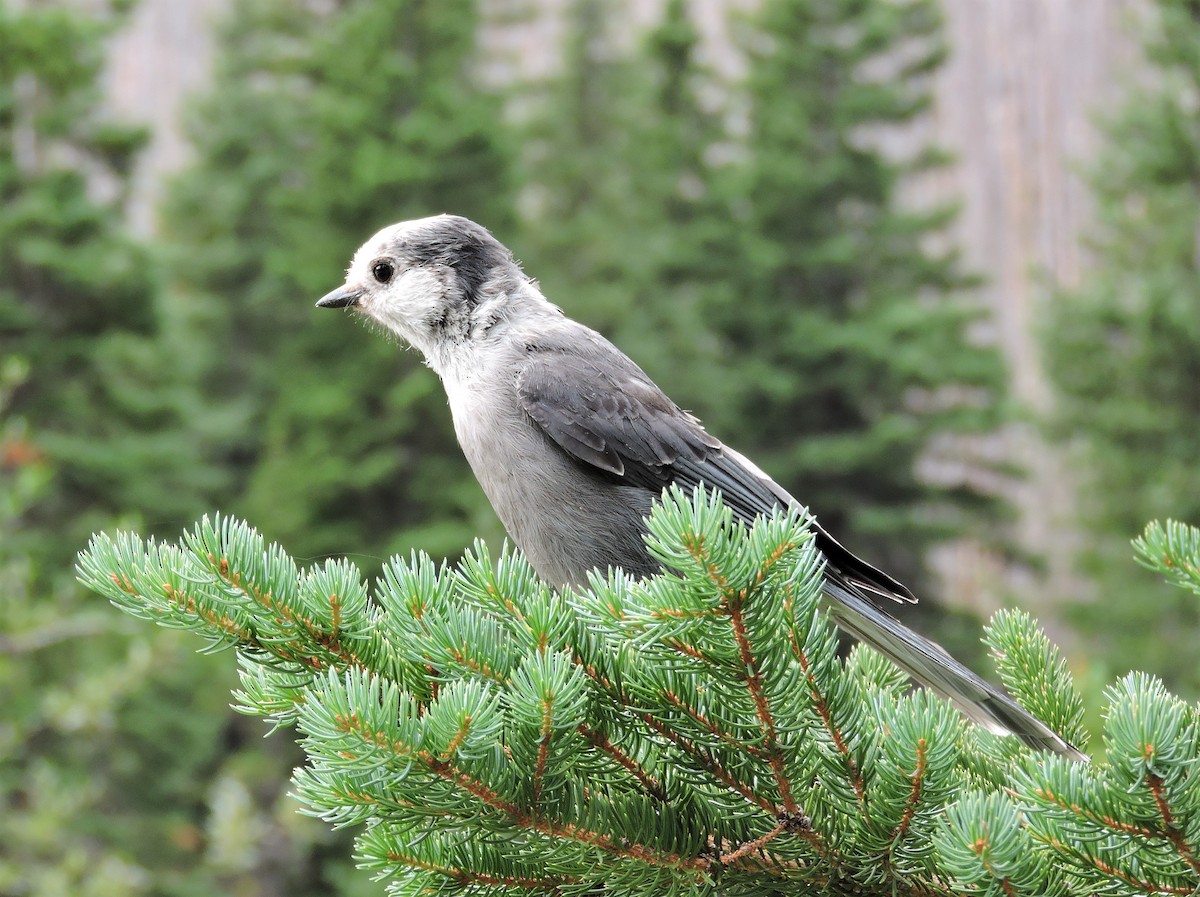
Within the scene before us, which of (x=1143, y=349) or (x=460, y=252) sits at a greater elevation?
(x=1143, y=349)

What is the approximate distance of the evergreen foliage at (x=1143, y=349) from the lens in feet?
32.8

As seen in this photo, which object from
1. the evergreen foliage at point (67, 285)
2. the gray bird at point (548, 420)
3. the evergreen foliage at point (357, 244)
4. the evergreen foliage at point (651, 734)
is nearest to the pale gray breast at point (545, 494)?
the gray bird at point (548, 420)

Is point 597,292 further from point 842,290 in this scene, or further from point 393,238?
point 393,238

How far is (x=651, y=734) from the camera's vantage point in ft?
5.25

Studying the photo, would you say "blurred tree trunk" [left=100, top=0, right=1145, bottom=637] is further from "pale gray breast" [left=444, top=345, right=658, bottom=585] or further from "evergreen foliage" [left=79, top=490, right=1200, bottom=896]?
"evergreen foliage" [left=79, top=490, right=1200, bottom=896]

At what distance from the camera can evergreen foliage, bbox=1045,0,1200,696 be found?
10.0m

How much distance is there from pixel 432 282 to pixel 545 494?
0.78 meters

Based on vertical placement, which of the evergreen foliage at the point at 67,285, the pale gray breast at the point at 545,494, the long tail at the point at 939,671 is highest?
the evergreen foliage at the point at 67,285

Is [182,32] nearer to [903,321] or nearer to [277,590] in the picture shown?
[903,321]

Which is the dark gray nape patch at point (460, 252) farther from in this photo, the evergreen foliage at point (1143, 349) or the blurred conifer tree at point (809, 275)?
the blurred conifer tree at point (809, 275)

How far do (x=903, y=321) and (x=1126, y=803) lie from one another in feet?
36.2

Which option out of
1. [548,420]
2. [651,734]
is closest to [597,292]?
[548,420]

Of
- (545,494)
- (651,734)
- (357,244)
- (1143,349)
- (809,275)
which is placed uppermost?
(809,275)

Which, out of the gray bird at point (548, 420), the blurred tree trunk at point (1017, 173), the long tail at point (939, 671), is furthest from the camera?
the blurred tree trunk at point (1017, 173)
